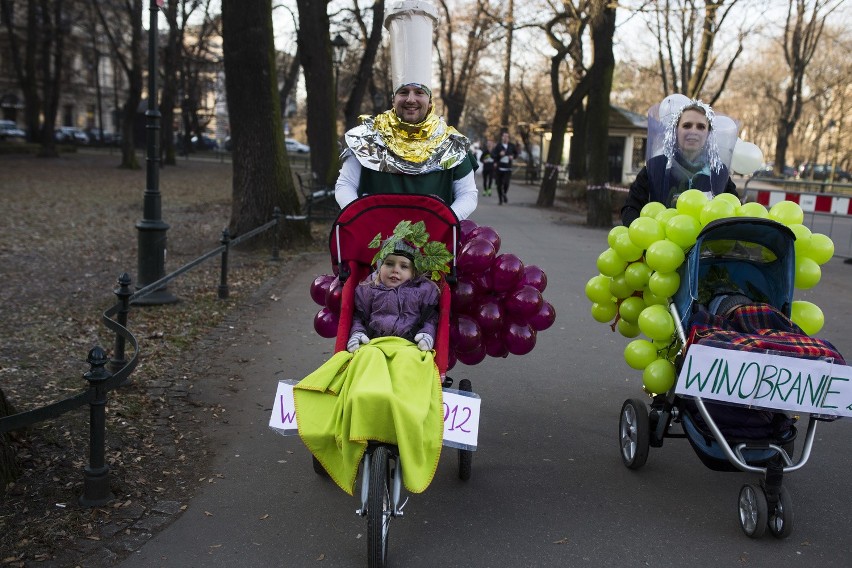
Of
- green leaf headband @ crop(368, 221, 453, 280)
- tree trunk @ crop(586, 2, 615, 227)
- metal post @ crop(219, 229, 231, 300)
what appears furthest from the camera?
tree trunk @ crop(586, 2, 615, 227)

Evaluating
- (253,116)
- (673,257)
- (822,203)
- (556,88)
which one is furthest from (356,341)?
(556,88)

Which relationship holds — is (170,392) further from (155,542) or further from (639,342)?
(639,342)

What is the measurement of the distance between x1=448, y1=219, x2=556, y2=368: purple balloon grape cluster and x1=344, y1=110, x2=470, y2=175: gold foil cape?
1.62 feet

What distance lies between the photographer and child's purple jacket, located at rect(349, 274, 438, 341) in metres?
4.30

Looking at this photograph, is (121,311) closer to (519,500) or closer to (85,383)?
(85,383)

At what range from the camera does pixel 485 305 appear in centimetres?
493

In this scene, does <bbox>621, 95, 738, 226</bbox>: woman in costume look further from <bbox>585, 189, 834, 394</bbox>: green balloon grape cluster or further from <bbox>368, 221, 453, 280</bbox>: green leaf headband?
<bbox>368, 221, 453, 280</bbox>: green leaf headband

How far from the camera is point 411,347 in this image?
3.95 meters

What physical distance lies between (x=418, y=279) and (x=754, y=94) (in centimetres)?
5667

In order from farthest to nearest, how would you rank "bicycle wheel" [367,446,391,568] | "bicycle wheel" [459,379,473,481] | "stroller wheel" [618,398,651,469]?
"stroller wheel" [618,398,651,469]
"bicycle wheel" [459,379,473,481]
"bicycle wheel" [367,446,391,568]

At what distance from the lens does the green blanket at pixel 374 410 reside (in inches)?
141

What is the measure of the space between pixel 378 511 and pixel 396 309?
1216 millimetres

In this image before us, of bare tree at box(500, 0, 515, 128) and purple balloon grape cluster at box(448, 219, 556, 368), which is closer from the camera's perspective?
purple balloon grape cluster at box(448, 219, 556, 368)

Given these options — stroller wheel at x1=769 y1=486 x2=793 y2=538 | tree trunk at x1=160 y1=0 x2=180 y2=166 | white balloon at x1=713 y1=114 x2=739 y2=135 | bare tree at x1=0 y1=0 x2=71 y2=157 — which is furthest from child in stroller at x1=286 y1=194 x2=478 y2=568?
bare tree at x1=0 y1=0 x2=71 y2=157
